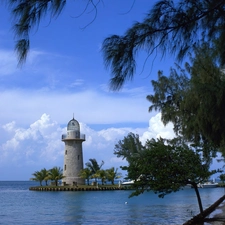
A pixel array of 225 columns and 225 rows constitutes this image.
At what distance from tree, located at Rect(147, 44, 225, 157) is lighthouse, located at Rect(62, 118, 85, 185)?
30.4 meters

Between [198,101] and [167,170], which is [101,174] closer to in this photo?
[167,170]

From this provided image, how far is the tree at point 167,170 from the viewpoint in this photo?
14.7m

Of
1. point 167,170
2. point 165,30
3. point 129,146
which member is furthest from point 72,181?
point 165,30

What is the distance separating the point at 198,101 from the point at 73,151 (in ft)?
136

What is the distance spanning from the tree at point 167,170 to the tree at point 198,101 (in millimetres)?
854

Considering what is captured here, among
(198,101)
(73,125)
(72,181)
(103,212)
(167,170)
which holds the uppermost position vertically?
(73,125)

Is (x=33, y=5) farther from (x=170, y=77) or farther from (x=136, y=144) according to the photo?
(x=136, y=144)

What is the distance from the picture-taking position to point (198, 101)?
12844 millimetres

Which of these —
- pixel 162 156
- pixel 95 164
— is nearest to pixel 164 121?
pixel 162 156

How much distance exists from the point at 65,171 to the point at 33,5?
5095 centimetres

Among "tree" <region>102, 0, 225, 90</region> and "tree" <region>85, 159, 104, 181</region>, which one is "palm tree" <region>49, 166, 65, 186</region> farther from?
"tree" <region>102, 0, 225, 90</region>

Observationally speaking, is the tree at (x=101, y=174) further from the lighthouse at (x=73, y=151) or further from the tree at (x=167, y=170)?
the tree at (x=167, y=170)

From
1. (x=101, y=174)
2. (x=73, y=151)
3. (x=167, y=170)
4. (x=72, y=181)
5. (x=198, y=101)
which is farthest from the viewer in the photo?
(x=101, y=174)

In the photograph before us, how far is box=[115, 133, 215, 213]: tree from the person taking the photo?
14.7m
